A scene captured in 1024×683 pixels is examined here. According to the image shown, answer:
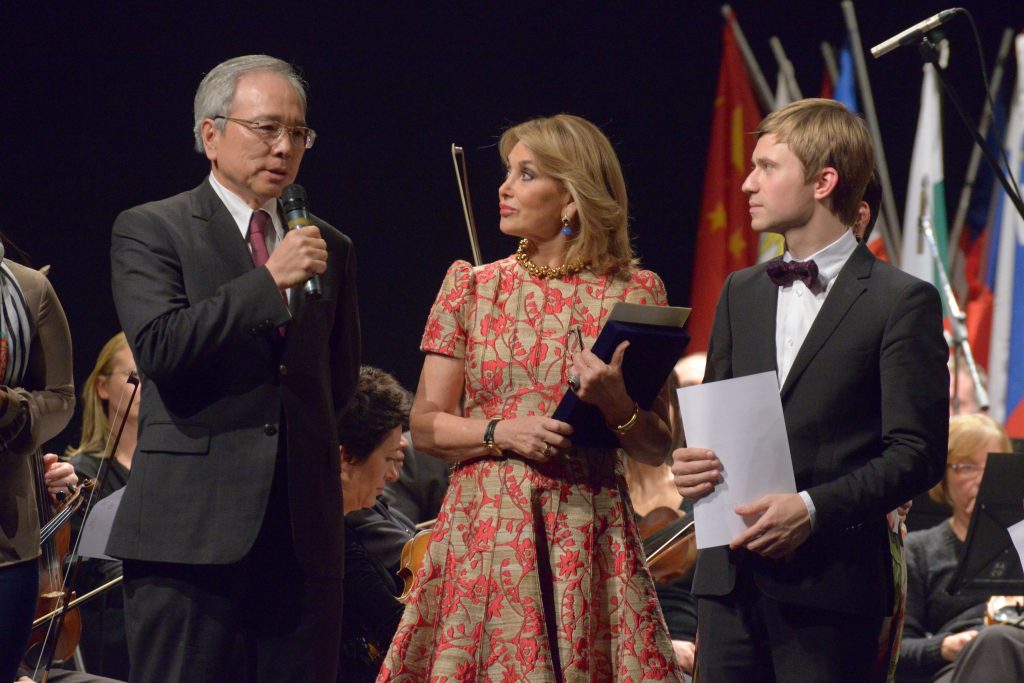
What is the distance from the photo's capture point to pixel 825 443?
230 centimetres

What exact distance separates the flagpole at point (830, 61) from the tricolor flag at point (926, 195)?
72 cm

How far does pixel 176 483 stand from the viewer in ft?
7.35

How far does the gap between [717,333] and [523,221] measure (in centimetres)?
47

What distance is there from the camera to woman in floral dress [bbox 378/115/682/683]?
2.41 m

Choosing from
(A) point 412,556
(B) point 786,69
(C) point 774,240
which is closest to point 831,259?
(A) point 412,556

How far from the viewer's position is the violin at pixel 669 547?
4.27 metres

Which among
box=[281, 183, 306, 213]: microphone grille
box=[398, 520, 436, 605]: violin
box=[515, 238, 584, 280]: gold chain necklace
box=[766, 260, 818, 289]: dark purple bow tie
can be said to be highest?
box=[281, 183, 306, 213]: microphone grille

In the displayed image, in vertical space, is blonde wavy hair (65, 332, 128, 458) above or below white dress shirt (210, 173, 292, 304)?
below

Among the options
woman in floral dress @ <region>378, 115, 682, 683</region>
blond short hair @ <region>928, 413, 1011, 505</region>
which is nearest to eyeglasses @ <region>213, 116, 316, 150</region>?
woman in floral dress @ <region>378, 115, 682, 683</region>

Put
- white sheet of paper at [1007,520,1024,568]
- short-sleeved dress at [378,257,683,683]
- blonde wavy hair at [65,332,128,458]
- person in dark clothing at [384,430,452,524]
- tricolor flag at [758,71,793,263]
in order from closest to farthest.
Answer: short-sleeved dress at [378,257,683,683] → white sheet of paper at [1007,520,1024,568] → blonde wavy hair at [65,332,128,458] → person in dark clothing at [384,430,452,524] → tricolor flag at [758,71,793,263]

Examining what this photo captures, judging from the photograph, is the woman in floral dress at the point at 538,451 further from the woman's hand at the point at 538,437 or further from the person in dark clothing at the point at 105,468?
the person in dark clothing at the point at 105,468

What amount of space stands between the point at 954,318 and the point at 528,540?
4.95 m

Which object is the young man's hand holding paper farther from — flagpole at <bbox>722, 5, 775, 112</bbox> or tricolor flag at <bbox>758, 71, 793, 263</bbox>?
flagpole at <bbox>722, 5, 775, 112</bbox>

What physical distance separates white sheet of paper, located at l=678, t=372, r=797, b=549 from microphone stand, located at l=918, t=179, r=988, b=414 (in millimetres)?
4601
